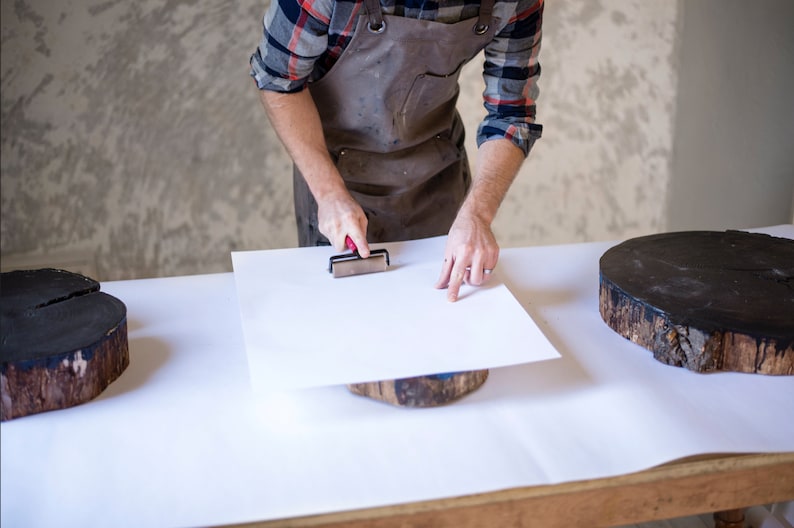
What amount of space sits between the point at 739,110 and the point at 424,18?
1.79 metres

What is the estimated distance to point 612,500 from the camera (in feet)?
3.52

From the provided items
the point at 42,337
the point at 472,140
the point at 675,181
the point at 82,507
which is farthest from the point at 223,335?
the point at 675,181

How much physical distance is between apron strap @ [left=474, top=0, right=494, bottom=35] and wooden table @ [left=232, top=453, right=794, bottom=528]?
0.92m

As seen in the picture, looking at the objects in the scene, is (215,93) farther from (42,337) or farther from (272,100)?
(42,337)

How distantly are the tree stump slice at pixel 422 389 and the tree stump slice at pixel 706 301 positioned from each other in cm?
33

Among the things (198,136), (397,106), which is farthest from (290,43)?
(198,136)

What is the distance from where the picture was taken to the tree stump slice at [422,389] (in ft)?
3.84

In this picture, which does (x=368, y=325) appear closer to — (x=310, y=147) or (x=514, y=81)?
(x=310, y=147)

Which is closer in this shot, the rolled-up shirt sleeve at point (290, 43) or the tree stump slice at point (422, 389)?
the tree stump slice at point (422, 389)

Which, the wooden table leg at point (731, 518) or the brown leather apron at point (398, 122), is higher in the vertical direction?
the brown leather apron at point (398, 122)

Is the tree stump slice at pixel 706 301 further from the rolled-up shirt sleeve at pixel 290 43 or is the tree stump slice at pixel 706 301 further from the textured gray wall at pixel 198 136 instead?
the textured gray wall at pixel 198 136

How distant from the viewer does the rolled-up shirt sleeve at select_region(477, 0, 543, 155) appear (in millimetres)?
1637

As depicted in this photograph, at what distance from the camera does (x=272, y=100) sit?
5.26 ft

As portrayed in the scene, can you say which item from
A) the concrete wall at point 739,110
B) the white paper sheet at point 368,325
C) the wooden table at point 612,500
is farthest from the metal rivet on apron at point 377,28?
the concrete wall at point 739,110
